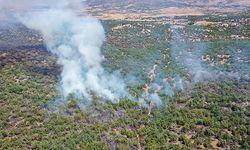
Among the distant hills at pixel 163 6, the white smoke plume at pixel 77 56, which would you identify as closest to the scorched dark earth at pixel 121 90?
the white smoke plume at pixel 77 56

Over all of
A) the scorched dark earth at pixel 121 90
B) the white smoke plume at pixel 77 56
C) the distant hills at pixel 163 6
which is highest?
the white smoke plume at pixel 77 56

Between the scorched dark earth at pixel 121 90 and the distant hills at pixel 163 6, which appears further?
the distant hills at pixel 163 6

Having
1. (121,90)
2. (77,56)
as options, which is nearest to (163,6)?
(77,56)

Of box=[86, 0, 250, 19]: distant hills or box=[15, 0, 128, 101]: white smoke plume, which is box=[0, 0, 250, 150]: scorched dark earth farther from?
box=[86, 0, 250, 19]: distant hills

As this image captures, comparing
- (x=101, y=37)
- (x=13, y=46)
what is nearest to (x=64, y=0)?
(x=101, y=37)

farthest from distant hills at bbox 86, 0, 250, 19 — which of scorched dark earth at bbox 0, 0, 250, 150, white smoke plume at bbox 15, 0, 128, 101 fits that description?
scorched dark earth at bbox 0, 0, 250, 150

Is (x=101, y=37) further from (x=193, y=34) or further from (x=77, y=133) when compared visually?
(x=77, y=133)

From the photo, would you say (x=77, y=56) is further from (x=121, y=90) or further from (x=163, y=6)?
(x=163, y=6)

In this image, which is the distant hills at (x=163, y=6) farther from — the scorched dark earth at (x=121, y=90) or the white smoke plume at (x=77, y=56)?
the scorched dark earth at (x=121, y=90)
